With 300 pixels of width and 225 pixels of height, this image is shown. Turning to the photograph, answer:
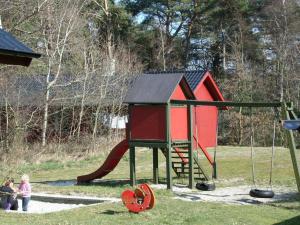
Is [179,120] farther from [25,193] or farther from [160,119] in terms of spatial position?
[25,193]

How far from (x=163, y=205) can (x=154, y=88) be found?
545 cm

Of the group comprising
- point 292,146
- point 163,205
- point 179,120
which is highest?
point 179,120

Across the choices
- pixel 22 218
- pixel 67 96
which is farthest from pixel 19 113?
pixel 22 218

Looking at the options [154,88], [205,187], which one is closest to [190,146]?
[205,187]

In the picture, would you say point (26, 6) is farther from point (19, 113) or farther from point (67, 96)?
point (67, 96)

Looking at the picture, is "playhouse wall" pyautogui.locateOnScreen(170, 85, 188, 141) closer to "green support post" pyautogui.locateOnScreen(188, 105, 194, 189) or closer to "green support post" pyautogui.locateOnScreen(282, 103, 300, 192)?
"green support post" pyautogui.locateOnScreen(188, 105, 194, 189)

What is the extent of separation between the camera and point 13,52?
7309mm

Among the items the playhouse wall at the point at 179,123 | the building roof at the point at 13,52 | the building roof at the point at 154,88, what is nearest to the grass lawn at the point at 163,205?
the playhouse wall at the point at 179,123

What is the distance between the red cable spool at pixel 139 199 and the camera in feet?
38.5

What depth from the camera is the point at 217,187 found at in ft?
55.9

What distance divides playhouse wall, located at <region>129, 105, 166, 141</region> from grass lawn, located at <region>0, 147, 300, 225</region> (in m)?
1.83

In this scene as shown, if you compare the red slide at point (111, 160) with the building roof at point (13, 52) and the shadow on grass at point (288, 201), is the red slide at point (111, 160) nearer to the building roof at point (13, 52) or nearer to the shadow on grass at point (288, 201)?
the shadow on grass at point (288, 201)

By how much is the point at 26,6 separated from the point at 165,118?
1177 cm

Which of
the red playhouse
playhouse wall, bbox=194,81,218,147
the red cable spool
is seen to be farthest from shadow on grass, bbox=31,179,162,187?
the red cable spool
